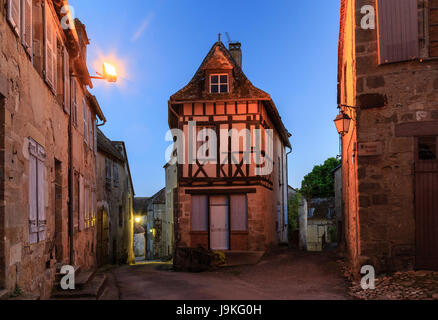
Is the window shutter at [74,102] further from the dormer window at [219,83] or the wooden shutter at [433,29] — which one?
the wooden shutter at [433,29]

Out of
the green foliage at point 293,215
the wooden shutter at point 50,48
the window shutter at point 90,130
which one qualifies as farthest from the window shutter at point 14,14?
the green foliage at point 293,215

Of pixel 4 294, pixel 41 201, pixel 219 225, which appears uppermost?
pixel 41 201

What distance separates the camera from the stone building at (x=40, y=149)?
4996 millimetres

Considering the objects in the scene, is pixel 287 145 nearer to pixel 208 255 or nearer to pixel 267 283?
pixel 208 255

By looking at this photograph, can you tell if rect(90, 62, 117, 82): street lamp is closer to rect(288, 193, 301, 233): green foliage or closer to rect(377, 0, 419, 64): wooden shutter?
rect(377, 0, 419, 64): wooden shutter

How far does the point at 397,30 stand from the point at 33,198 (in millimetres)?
6699

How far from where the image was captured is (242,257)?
14289 millimetres

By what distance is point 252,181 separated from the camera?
1465 cm

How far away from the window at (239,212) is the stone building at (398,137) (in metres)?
6.56

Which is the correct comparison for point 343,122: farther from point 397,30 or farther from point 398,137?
point 397,30

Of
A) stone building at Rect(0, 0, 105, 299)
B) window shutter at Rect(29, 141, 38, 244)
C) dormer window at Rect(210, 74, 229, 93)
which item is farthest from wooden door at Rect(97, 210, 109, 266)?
window shutter at Rect(29, 141, 38, 244)

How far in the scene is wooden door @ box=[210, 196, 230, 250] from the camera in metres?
14.8

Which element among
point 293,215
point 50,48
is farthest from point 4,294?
point 293,215

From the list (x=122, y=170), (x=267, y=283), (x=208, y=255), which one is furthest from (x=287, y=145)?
(x=267, y=283)
